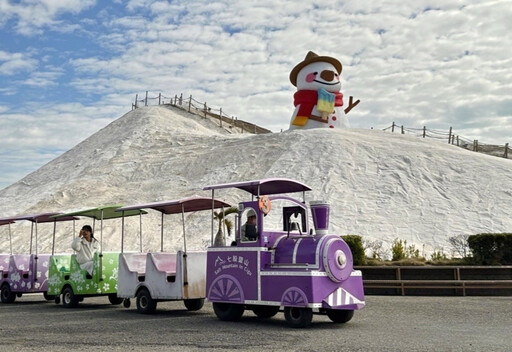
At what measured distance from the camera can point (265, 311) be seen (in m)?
13.4

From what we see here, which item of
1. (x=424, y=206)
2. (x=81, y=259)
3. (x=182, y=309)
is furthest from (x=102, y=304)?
(x=424, y=206)

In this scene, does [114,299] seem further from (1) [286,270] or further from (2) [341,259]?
(2) [341,259]

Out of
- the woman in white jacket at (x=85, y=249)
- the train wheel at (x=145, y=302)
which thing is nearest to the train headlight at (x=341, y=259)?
the train wheel at (x=145, y=302)

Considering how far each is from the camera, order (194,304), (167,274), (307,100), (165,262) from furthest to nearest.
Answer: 1. (307,100)
2. (165,262)
3. (194,304)
4. (167,274)

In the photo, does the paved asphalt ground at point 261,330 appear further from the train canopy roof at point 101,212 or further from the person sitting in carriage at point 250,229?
the train canopy roof at point 101,212

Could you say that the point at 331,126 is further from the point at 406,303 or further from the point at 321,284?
the point at 321,284

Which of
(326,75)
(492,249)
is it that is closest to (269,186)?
(492,249)

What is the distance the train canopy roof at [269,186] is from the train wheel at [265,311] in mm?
2497

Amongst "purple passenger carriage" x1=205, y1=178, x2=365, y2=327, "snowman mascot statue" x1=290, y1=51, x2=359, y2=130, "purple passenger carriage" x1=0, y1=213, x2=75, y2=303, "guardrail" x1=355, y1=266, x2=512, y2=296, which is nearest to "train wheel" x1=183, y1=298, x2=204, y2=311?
"purple passenger carriage" x1=205, y1=178, x2=365, y2=327

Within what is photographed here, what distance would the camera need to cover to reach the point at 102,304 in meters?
17.8

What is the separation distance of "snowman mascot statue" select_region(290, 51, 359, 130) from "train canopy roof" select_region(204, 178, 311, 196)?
31459 millimetres

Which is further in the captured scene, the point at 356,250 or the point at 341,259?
the point at 356,250

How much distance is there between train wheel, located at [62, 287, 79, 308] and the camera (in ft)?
54.9

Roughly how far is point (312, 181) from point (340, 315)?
24953 millimetres
